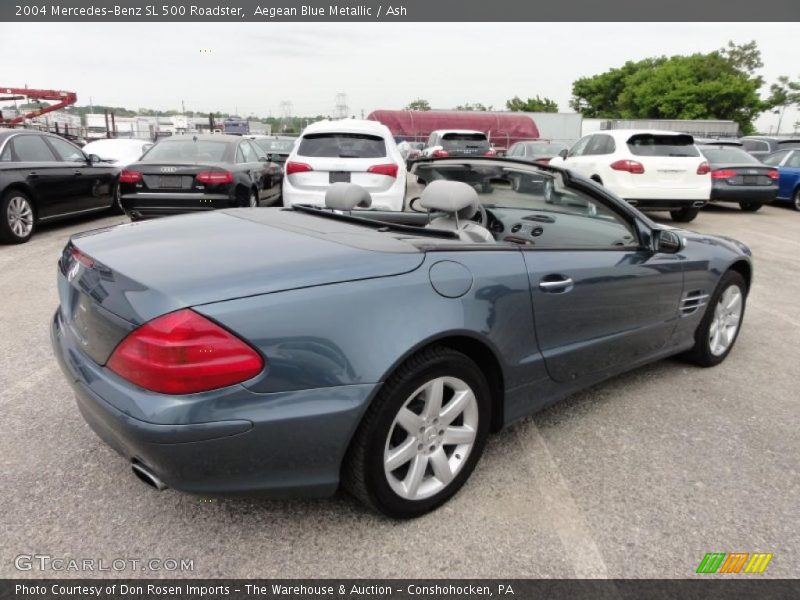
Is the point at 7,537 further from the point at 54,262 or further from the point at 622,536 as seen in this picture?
the point at 54,262

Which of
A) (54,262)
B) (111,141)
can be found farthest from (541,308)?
(111,141)

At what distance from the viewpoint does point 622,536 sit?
2219 millimetres

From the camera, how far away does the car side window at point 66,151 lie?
8266 mm

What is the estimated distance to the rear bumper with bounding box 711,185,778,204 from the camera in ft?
38.7

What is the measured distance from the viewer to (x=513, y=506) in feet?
7.78

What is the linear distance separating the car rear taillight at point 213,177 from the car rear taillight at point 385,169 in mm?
1908

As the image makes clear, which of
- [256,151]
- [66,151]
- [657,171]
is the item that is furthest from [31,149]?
[657,171]

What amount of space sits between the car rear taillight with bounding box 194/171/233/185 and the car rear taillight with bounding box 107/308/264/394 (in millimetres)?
6093

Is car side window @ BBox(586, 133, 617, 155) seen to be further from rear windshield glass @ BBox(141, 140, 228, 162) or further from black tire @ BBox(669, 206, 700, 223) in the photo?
rear windshield glass @ BBox(141, 140, 228, 162)

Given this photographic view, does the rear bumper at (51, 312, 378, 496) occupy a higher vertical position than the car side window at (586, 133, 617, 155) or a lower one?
lower

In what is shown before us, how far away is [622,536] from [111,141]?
13312 millimetres

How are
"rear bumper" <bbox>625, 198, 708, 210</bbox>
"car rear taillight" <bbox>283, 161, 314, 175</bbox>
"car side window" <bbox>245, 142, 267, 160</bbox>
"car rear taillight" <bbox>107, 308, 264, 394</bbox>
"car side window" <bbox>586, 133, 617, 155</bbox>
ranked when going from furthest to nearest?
1. "car side window" <bbox>586, 133, 617, 155</bbox>
2. "rear bumper" <bbox>625, 198, 708, 210</bbox>
3. "car side window" <bbox>245, 142, 267, 160</bbox>
4. "car rear taillight" <bbox>283, 161, 314, 175</bbox>
5. "car rear taillight" <bbox>107, 308, 264, 394</bbox>

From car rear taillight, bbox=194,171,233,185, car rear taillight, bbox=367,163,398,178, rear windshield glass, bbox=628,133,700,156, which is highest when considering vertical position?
rear windshield glass, bbox=628,133,700,156

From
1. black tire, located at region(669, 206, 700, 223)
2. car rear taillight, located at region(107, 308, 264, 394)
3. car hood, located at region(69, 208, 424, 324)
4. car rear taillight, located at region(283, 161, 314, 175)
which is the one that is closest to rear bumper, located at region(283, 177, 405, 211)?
car rear taillight, located at region(283, 161, 314, 175)
